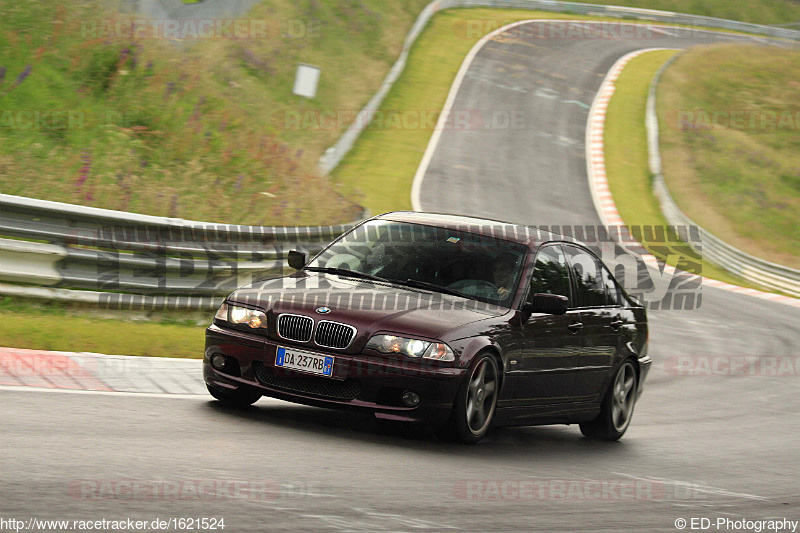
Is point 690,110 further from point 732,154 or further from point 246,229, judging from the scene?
point 246,229

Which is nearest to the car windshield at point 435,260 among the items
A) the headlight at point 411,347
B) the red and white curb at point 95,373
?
the headlight at point 411,347

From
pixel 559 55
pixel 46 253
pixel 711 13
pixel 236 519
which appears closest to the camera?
pixel 236 519

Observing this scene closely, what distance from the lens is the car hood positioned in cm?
725

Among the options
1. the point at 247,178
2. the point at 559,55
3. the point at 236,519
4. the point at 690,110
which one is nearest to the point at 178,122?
the point at 247,178

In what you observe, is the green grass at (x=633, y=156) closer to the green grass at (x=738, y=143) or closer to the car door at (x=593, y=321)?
the green grass at (x=738, y=143)

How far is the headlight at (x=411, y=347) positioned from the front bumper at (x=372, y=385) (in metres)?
0.05

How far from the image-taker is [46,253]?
10703 millimetres

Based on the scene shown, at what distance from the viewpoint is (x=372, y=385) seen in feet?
23.5

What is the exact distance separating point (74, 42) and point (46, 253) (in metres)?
9.36

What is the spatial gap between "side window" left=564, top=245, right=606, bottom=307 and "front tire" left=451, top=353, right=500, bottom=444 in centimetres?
155

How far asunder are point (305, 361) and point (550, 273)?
2.27 metres

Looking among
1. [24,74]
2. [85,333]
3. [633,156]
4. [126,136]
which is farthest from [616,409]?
[633,156]

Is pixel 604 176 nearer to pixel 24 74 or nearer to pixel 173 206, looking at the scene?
pixel 24 74

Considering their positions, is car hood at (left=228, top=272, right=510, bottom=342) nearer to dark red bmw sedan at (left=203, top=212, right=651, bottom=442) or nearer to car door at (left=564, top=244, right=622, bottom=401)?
dark red bmw sedan at (left=203, top=212, right=651, bottom=442)
